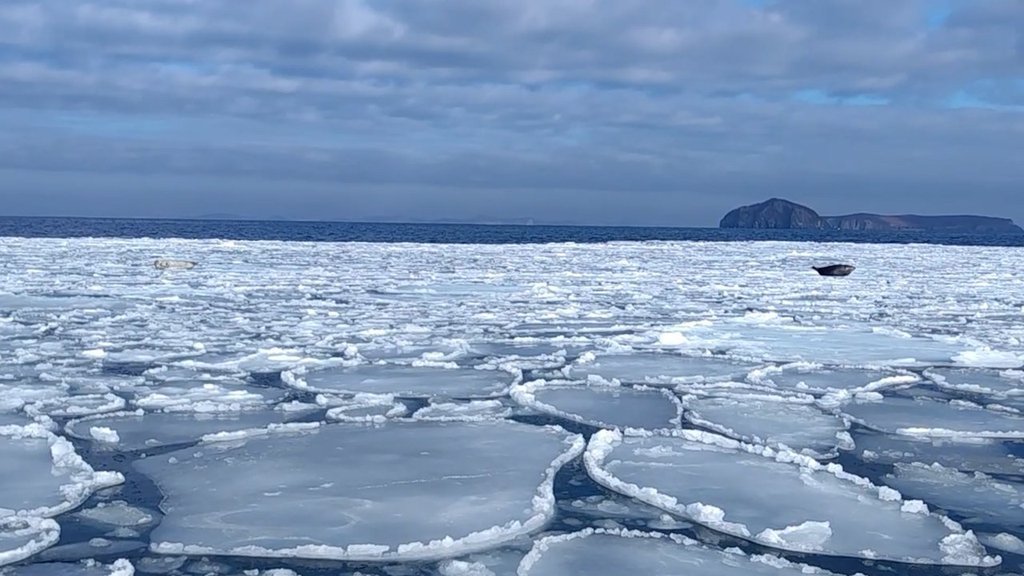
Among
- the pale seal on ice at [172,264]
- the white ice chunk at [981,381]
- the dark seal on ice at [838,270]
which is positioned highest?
the dark seal on ice at [838,270]

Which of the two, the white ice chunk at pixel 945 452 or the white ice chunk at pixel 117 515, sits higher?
the white ice chunk at pixel 945 452

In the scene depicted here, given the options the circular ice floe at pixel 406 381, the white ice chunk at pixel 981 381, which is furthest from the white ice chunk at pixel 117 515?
the white ice chunk at pixel 981 381

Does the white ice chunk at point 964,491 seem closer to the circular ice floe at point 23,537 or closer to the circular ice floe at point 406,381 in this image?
the circular ice floe at point 406,381

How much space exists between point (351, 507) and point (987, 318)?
30.1ft

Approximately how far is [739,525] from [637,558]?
516 millimetres

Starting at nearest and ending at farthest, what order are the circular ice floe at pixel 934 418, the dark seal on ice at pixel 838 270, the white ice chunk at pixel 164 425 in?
the white ice chunk at pixel 164 425
the circular ice floe at pixel 934 418
the dark seal on ice at pixel 838 270

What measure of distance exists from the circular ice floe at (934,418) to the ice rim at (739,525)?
94 cm

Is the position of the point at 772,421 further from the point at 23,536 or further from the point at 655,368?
the point at 23,536

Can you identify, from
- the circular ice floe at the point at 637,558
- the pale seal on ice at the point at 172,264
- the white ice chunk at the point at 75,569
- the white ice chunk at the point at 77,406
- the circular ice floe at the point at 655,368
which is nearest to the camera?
the white ice chunk at the point at 75,569

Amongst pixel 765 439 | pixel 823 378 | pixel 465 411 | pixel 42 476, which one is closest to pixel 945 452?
pixel 765 439

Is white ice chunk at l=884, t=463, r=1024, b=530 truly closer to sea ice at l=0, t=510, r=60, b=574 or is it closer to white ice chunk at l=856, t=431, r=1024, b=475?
white ice chunk at l=856, t=431, r=1024, b=475

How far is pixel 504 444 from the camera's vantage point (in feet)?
14.8

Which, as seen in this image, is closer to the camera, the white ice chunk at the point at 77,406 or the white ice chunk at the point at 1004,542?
the white ice chunk at the point at 1004,542

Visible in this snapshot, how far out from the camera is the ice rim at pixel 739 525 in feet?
10.2
